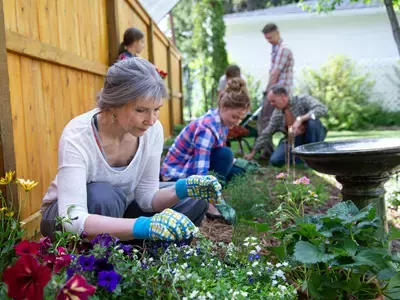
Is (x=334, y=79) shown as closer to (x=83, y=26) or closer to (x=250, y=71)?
(x=250, y=71)

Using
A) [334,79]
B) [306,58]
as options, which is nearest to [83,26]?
[334,79]

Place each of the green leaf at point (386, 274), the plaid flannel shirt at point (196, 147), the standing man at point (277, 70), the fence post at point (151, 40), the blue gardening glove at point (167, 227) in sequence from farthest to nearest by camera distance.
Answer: the fence post at point (151, 40) → the standing man at point (277, 70) → the plaid flannel shirt at point (196, 147) → the green leaf at point (386, 274) → the blue gardening glove at point (167, 227)

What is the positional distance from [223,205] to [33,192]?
1098 millimetres

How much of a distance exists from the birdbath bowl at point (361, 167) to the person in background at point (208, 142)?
1078 millimetres

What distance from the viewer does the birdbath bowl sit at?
93.8 inches

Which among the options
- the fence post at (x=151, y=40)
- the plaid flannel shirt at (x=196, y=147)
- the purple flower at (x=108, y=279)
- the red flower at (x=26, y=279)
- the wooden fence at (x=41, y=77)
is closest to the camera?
the red flower at (x=26, y=279)

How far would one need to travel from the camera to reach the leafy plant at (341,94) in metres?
12.8

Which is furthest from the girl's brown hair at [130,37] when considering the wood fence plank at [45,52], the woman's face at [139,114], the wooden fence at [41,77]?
the woman's face at [139,114]

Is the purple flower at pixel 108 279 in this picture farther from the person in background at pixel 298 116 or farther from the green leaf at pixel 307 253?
the person in background at pixel 298 116

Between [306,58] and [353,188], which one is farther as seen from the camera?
[306,58]

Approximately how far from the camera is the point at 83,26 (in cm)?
390

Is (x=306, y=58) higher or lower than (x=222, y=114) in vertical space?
higher

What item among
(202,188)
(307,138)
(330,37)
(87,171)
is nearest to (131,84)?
(87,171)

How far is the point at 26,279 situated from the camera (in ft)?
3.57
